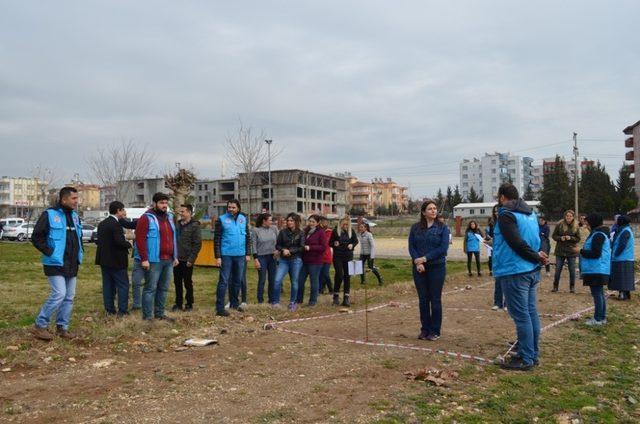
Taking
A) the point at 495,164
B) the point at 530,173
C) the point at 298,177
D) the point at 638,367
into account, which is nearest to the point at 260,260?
the point at 638,367

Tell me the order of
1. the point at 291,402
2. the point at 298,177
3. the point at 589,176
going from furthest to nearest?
1. the point at 298,177
2. the point at 589,176
3. the point at 291,402

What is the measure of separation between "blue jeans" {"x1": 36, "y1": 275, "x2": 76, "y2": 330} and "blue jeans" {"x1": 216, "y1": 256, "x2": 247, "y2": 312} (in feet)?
7.82

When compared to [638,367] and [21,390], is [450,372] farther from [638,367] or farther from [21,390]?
[21,390]

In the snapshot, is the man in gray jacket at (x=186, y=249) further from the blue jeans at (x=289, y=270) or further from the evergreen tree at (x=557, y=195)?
the evergreen tree at (x=557, y=195)

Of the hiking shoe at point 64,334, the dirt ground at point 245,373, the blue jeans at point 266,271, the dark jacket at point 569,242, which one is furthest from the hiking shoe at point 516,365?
the dark jacket at point 569,242

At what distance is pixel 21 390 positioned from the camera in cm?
488

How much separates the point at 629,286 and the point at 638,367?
509 centimetres

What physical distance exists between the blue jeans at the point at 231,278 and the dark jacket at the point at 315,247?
1.32 metres

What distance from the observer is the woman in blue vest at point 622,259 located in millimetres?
10141

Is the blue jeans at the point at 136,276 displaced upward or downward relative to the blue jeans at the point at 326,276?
upward

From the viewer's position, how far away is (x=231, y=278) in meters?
9.32

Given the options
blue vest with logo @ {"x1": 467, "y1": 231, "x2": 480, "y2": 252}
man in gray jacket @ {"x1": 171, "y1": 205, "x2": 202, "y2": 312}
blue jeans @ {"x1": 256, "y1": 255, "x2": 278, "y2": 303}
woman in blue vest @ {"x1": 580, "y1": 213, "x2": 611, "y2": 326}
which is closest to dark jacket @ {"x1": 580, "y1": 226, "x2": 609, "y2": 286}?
woman in blue vest @ {"x1": 580, "y1": 213, "x2": 611, "y2": 326}

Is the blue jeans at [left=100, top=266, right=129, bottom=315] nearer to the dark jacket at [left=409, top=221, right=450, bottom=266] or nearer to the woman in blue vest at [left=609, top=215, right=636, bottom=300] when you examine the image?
the dark jacket at [left=409, top=221, right=450, bottom=266]

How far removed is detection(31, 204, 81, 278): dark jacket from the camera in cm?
653
